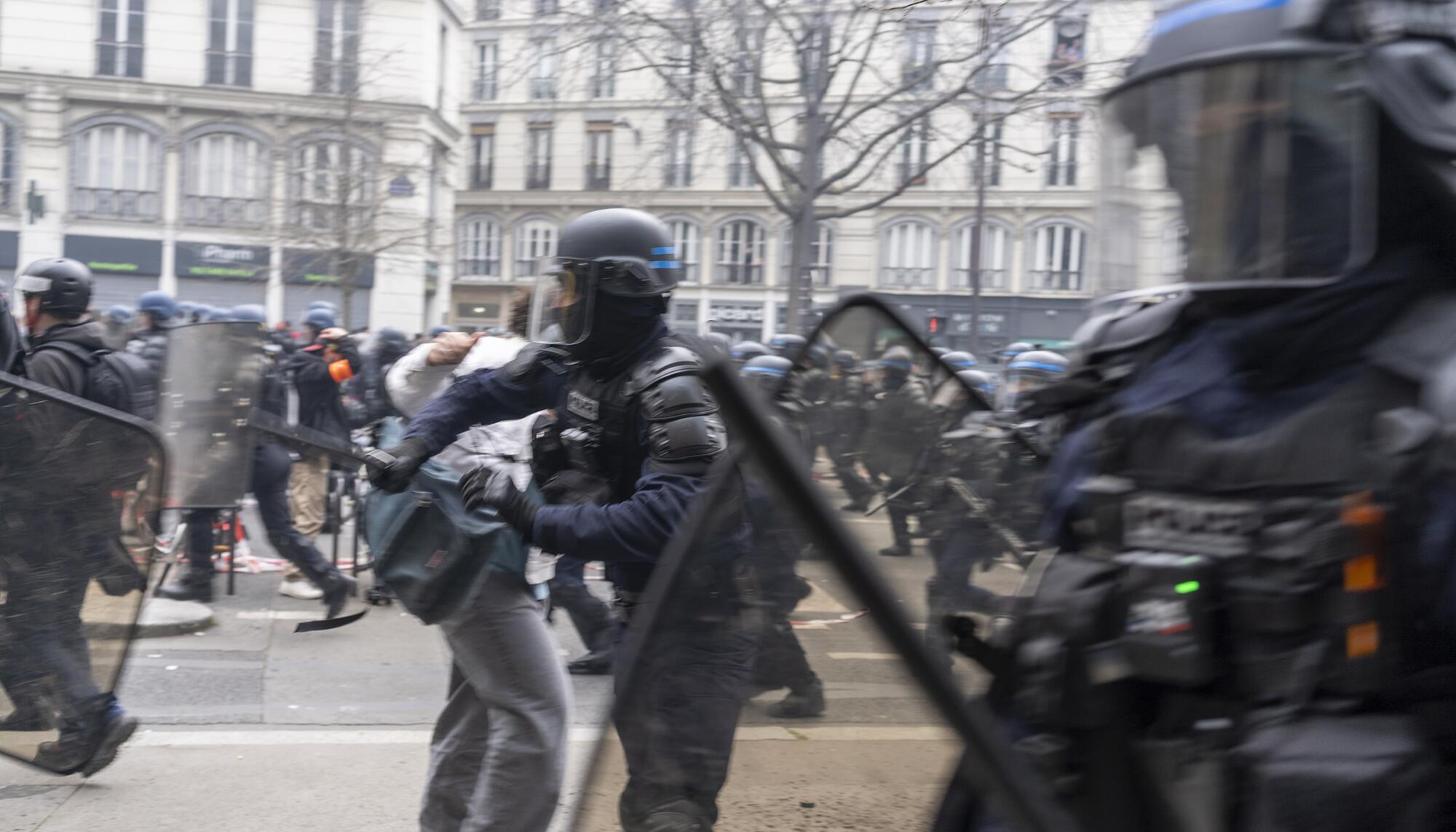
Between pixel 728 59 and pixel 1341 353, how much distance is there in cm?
1014

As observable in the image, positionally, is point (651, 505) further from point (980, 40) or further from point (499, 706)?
point (980, 40)

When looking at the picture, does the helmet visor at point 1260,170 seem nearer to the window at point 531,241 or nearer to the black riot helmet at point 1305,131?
the black riot helmet at point 1305,131

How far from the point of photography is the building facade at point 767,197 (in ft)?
35.2

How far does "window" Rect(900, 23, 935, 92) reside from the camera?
1114 cm

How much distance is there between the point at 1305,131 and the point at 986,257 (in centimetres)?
3099

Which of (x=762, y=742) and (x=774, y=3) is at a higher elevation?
(x=774, y=3)

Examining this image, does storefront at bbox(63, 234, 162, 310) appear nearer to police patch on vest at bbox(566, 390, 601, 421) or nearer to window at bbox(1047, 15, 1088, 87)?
window at bbox(1047, 15, 1088, 87)

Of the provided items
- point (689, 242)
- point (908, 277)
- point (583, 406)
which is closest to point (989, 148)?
point (583, 406)

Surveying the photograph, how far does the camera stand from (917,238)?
33.9m

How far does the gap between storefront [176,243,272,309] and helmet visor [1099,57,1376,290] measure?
32.7 m

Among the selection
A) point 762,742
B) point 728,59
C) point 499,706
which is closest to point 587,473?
point 499,706

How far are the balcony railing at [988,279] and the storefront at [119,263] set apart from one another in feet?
64.8

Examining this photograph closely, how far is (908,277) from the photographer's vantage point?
34.0 m

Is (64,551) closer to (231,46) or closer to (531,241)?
(231,46)
